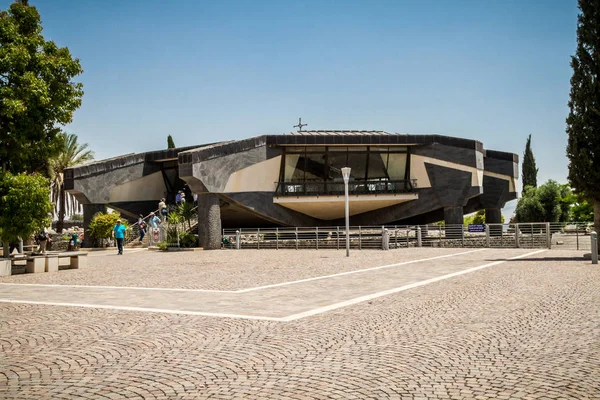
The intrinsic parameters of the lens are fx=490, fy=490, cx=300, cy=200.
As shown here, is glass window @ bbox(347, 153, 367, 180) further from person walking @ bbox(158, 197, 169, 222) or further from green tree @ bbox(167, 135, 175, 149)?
green tree @ bbox(167, 135, 175, 149)

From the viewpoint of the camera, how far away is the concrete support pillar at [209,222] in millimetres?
28828

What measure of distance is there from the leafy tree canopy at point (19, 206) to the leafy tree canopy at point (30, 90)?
1.93m

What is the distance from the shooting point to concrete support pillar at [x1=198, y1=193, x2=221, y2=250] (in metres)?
28.8

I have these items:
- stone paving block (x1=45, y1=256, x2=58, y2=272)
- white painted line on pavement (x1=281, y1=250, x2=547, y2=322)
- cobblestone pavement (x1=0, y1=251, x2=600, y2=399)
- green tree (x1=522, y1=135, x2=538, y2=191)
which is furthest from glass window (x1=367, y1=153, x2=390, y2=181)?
green tree (x1=522, y1=135, x2=538, y2=191)

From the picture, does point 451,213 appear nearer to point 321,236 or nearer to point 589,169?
point 321,236

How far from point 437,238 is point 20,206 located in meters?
22.2

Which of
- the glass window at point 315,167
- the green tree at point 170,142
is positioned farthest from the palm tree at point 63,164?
the glass window at point 315,167

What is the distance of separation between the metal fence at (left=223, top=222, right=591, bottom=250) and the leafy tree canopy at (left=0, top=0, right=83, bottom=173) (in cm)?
1300

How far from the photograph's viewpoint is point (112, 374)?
4805 millimetres

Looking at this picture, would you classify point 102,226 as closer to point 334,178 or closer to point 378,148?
point 334,178

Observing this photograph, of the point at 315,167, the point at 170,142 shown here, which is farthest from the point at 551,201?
the point at 170,142

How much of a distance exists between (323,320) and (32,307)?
5.51 metres

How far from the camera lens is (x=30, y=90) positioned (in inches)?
677

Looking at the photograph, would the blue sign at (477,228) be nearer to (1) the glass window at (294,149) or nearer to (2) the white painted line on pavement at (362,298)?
(1) the glass window at (294,149)
